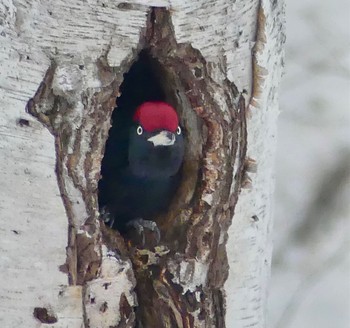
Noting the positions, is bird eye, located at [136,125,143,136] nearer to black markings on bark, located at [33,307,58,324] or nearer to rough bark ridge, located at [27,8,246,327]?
rough bark ridge, located at [27,8,246,327]

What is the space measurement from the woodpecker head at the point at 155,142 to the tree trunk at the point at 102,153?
0.14ft

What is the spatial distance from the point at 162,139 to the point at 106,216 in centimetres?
35

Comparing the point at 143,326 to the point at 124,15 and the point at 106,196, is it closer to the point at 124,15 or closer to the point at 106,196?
the point at 106,196

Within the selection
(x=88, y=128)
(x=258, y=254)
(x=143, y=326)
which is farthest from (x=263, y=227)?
(x=88, y=128)

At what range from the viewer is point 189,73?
78.0 inches

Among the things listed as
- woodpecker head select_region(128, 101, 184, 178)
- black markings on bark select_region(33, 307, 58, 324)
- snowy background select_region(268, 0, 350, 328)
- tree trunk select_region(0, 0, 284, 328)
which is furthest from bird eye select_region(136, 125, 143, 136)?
snowy background select_region(268, 0, 350, 328)

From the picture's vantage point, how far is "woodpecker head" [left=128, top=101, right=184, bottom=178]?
2205 mm

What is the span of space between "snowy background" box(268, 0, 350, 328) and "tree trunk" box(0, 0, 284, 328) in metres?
1.52

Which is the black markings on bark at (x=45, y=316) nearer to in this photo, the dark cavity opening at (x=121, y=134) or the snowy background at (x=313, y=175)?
the dark cavity opening at (x=121, y=134)

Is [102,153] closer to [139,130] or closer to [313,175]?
[139,130]

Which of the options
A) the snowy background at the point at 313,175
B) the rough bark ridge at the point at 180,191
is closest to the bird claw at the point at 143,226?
the rough bark ridge at the point at 180,191

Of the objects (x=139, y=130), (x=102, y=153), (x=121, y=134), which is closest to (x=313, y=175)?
(x=121, y=134)

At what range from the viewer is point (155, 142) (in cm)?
233

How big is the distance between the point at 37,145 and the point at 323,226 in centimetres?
215
